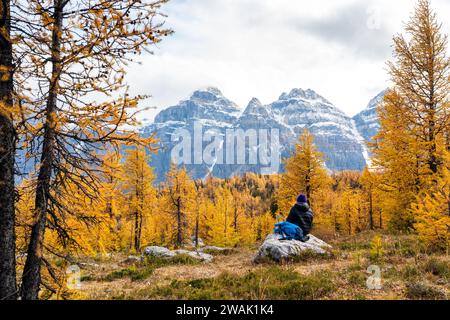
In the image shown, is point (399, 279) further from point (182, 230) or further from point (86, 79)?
point (182, 230)

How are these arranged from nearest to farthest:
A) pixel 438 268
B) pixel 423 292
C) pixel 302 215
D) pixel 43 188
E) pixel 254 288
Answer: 1. pixel 43 188
2. pixel 423 292
3. pixel 254 288
4. pixel 438 268
5. pixel 302 215

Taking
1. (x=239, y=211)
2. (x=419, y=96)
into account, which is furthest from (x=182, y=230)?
(x=419, y=96)

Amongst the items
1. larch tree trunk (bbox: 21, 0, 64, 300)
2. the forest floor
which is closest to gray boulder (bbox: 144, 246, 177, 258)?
the forest floor

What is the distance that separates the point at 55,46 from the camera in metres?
5.18

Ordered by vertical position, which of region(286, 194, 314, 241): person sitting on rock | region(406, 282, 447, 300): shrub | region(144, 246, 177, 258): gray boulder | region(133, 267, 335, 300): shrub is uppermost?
region(286, 194, 314, 241): person sitting on rock

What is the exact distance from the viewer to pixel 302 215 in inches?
511

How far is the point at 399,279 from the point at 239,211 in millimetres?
44189

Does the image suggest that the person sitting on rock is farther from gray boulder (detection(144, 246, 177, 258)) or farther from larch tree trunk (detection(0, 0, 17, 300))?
larch tree trunk (detection(0, 0, 17, 300))

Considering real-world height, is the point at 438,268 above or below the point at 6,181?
below

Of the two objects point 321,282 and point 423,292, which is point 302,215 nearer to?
point 321,282

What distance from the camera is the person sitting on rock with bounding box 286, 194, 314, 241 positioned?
1277cm

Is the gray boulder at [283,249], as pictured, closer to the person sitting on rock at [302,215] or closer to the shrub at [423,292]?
the person sitting on rock at [302,215]

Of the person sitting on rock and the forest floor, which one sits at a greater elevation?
the person sitting on rock

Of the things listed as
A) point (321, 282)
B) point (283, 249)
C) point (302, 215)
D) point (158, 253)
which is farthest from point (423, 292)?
point (158, 253)
